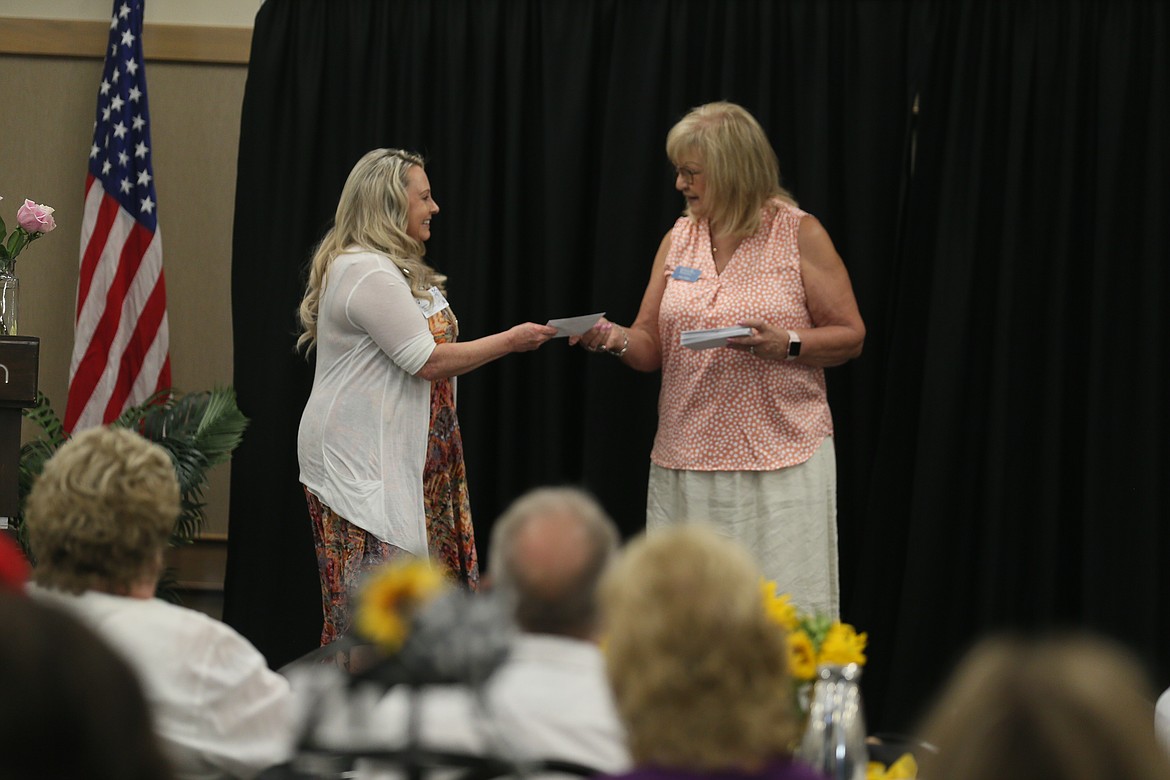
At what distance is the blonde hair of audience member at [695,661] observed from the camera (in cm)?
121

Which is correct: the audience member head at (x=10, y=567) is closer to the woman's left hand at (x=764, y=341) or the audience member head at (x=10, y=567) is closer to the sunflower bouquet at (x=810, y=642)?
the sunflower bouquet at (x=810, y=642)

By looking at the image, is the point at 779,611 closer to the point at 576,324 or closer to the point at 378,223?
the point at 576,324

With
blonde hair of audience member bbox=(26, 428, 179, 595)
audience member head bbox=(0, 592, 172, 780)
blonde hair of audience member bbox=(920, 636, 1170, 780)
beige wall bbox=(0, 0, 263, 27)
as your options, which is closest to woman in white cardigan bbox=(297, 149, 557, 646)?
beige wall bbox=(0, 0, 263, 27)

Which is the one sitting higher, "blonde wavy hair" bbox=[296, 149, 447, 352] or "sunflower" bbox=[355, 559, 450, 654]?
"blonde wavy hair" bbox=[296, 149, 447, 352]

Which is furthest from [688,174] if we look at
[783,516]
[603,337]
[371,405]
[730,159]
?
[371,405]

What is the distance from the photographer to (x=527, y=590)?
160 centimetres

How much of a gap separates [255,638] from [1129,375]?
3010mm

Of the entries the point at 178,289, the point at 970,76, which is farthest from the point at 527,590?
the point at 178,289

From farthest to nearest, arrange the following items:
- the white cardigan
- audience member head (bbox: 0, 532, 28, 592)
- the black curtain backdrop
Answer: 1. the black curtain backdrop
2. the white cardigan
3. audience member head (bbox: 0, 532, 28, 592)

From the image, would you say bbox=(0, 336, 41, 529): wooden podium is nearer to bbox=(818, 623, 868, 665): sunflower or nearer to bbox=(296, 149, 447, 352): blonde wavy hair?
bbox=(296, 149, 447, 352): blonde wavy hair

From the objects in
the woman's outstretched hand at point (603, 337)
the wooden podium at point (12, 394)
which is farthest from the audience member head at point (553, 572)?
the wooden podium at point (12, 394)

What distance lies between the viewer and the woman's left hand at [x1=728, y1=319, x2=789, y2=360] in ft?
11.5

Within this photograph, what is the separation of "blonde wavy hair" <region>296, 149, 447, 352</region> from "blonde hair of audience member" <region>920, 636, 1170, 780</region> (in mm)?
2842

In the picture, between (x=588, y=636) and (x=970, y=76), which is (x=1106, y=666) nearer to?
(x=588, y=636)
